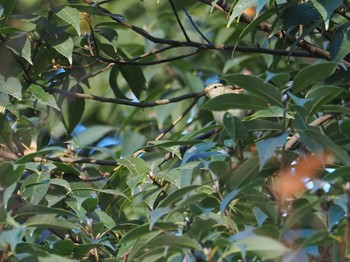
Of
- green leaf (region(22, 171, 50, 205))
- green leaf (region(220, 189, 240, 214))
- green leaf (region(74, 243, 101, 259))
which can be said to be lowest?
green leaf (region(74, 243, 101, 259))

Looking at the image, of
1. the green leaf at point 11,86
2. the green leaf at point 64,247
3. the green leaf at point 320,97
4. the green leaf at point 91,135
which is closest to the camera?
the green leaf at point 320,97

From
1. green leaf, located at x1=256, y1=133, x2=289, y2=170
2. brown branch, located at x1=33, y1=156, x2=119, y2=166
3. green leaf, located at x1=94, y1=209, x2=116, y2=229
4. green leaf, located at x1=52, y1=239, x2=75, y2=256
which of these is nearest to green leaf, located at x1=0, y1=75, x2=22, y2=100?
brown branch, located at x1=33, y1=156, x2=119, y2=166

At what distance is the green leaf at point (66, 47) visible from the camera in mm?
2213

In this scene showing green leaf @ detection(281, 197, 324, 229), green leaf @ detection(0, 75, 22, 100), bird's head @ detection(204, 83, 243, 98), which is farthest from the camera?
bird's head @ detection(204, 83, 243, 98)

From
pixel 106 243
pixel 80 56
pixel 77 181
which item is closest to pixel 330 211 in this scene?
pixel 106 243

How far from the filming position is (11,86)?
2227mm

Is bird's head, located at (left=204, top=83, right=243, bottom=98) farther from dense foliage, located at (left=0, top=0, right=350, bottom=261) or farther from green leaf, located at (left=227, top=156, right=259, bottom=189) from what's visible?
green leaf, located at (left=227, top=156, right=259, bottom=189)

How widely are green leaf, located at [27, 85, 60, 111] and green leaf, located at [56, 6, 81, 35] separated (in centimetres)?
23

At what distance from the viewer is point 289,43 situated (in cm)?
239

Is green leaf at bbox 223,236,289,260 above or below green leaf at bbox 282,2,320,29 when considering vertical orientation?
below

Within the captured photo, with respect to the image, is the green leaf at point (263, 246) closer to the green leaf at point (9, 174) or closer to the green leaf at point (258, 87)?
the green leaf at point (258, 87)

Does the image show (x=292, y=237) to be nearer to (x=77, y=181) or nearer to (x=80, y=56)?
(x=77, y=181)

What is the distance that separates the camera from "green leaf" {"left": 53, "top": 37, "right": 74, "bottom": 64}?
2.21 m

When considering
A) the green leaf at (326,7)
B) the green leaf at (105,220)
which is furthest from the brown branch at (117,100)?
the green leaf at (326,7)
